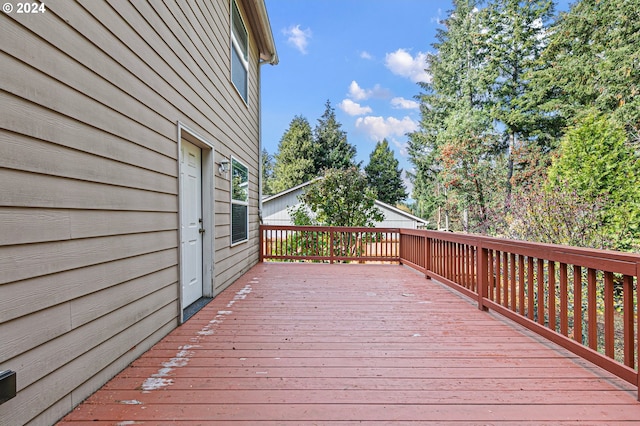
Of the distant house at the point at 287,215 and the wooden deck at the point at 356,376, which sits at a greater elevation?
the distant house at the point at 287,215

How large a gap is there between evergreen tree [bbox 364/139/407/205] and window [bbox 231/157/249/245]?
25.6 m

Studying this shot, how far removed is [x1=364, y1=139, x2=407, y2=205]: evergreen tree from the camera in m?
30.6

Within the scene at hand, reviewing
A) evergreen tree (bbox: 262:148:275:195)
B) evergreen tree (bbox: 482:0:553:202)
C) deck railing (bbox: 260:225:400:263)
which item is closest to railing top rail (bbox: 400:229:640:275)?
deck railing (bbox: 260:225:400:263)

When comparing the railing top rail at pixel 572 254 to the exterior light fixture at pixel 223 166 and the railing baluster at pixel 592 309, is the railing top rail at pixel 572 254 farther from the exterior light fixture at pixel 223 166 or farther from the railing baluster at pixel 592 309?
the exterior light fixture at pixel 223 166

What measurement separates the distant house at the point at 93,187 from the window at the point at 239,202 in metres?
1.12

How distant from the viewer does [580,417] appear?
165cm

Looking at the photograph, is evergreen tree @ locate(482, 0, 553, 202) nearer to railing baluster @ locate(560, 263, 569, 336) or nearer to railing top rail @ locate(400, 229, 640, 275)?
railing top rail @ locate(400, 229, 640, 275)

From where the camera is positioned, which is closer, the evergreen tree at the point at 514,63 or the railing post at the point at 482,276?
the railing post at the point at 482,276

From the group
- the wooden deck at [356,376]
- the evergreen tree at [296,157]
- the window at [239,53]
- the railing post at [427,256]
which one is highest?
the evergreen tree at [296,157]

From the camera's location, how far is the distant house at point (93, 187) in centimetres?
137

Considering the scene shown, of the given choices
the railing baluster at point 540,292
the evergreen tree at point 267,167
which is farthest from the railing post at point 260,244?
the evergreen tree at point 267,167

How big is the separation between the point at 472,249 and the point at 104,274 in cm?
346

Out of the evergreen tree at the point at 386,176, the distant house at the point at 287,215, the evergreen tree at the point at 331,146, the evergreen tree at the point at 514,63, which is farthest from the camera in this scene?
the evergreen tree at the point at 386,176

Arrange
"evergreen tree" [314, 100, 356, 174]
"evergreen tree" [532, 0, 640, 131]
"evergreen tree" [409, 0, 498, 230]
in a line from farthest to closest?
1. "evergreen tree" [314, 100, 356, 174]
2. "evergreen tree" [409, 0, 498, 230]
3. "evergreen tree" [532, 0, 640, 131]
